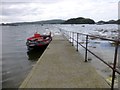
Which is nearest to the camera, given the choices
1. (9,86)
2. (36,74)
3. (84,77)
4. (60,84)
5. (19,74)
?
(60,84)

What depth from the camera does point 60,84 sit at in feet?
15.1

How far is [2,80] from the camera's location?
9953 millimetres

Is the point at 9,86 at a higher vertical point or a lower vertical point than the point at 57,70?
lower

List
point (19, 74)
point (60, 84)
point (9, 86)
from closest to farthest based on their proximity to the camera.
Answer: point (60, 84) → point (9, 86) → point (19, 74)

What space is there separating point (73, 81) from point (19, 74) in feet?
22.9

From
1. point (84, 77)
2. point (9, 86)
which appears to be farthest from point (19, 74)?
point (84, 77)

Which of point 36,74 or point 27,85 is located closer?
point 27,85

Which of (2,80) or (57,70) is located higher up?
(57,70)

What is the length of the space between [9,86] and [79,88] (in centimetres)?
535

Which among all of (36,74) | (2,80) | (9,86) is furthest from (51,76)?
(2,80)

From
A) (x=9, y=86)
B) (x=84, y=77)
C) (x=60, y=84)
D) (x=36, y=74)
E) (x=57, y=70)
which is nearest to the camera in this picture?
(x=60, y=84)

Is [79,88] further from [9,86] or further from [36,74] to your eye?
[9,86]

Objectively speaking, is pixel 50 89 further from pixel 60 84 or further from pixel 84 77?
pixel 84 77

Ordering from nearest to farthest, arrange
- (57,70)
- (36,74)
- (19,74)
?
(36,74)
(57,70)
(19,74)
